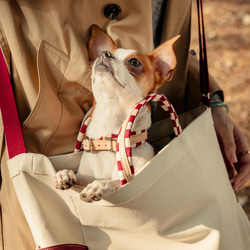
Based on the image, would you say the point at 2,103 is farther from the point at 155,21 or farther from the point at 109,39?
the point at 155,21

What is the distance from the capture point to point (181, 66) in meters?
1.13

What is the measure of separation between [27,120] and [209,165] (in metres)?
0.48

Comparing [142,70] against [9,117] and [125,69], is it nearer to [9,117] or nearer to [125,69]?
[125,69]

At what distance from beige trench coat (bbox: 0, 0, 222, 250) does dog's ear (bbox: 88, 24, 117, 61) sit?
21 millimetres

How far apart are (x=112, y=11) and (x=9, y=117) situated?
38 cm

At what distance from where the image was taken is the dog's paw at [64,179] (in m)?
0.75

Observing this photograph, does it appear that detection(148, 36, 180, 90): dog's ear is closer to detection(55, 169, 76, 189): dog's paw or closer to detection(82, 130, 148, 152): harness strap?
detection(82, 130, 148, 152): harness strap

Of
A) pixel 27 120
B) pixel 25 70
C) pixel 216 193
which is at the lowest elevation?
pixel 216 193

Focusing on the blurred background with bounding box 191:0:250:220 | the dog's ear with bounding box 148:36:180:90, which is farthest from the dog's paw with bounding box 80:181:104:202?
the blurred background with bounding box 191:0:250:220

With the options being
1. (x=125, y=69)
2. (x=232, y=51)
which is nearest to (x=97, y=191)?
(x=125, y=69)

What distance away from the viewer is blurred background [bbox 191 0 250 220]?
270 cm

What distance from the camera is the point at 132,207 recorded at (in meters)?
0.77

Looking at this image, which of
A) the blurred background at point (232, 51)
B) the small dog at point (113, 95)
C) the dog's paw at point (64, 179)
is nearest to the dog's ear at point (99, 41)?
the small dog at point (113, 95)

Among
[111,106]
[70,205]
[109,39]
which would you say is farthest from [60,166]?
[109,39]
